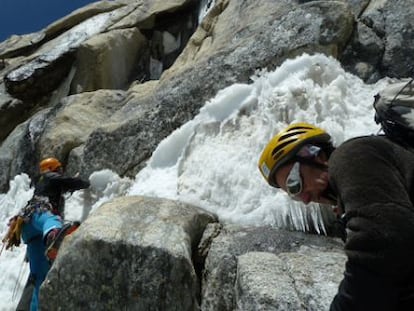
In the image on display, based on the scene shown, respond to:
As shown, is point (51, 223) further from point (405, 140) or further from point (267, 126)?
point (405, 140)

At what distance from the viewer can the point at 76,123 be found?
32.4 feet

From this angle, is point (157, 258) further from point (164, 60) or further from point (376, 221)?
point (164, 60)

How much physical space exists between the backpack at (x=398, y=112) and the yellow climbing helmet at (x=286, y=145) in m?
0.38

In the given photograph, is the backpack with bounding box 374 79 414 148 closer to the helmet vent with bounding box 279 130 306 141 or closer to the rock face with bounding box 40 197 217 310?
the helmet vent with bounding box 279 130 306 141

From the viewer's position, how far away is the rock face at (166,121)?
15.7 feet

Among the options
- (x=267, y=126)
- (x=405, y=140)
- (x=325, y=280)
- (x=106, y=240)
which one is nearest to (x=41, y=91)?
(x=267, y=126)

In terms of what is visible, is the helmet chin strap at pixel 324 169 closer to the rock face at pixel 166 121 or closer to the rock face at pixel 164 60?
the rock face at pixel 166 121

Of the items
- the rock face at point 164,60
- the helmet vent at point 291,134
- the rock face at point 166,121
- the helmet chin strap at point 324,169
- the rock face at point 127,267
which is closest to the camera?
the helmet chin strap at point 324,169

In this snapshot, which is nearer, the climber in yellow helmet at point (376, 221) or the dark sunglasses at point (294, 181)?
the climber in yellow helmet at point (376, 221)

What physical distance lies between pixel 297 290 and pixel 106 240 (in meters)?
2.01

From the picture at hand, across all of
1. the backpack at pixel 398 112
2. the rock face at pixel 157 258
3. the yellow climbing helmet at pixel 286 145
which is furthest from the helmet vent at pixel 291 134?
the rock face at pixel 157 258

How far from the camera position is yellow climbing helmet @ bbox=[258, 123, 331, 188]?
2.81 m

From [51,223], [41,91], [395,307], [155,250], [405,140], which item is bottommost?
[41,91]

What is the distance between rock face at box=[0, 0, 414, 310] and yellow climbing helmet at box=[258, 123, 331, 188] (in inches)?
46.1
